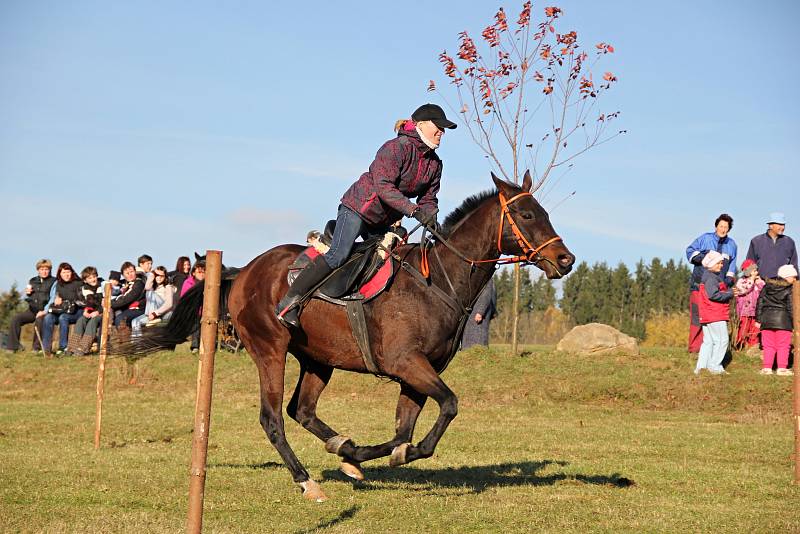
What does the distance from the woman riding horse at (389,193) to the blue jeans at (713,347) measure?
10529 mm

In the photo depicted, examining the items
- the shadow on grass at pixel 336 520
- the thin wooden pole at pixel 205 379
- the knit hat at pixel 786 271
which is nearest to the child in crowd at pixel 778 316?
the knit hat at pixel 786 271

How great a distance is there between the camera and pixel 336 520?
27.5 ft

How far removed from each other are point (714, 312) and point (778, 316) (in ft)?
3.75

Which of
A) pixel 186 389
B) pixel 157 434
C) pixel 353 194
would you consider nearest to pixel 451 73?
pixel 186 389

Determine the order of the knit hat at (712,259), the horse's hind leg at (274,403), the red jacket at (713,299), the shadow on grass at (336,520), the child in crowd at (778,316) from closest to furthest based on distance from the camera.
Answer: the shadow on grass at (336,520), the horse's hind leg at (274,403), the child in crowd at (778,316), the red jacket at (713,299), the knit hat at (712,259)

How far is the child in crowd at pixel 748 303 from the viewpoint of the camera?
1955 cm

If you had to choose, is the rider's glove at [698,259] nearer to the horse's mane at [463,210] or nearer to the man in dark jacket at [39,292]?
the horse's mane at [463,210]

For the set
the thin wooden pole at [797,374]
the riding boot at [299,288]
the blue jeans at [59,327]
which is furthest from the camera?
the blue jeans at [59,327]

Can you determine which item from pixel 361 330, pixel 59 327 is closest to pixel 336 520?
pixel 361 330

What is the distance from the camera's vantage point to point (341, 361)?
9914 millimetres

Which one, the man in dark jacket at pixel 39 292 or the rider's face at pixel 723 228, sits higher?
the rider's face at pixel 723 228

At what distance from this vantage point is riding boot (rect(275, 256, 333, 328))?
9875mm

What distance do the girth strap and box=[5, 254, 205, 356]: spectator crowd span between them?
42.2 feet

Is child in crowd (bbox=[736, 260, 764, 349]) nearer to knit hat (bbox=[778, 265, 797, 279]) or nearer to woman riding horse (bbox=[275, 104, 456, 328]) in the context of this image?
knit hat (bbox=[778, 265, 797, 279])
